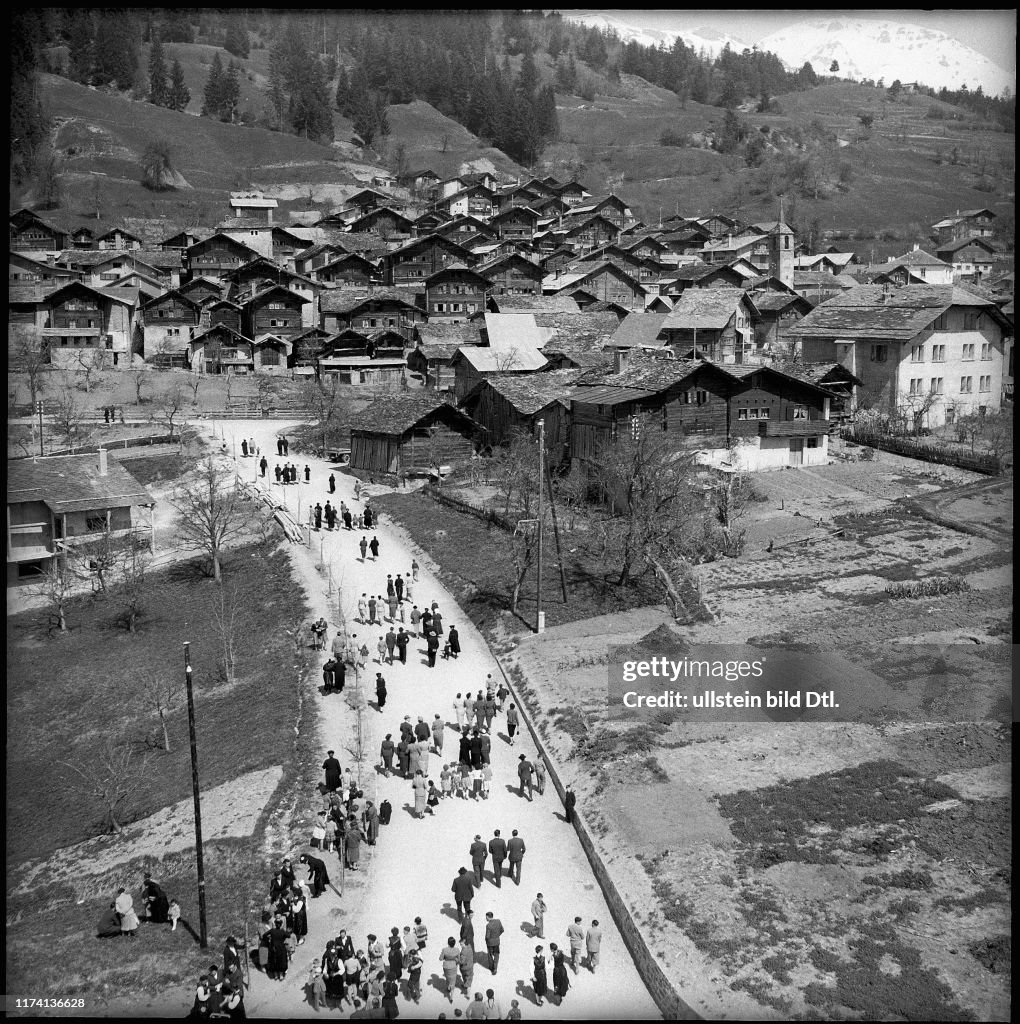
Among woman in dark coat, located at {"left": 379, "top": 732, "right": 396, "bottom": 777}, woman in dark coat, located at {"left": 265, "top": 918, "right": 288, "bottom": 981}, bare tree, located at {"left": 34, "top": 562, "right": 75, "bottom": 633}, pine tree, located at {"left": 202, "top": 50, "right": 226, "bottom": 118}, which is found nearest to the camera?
woman in dark coat, located at {"left": 265, "top": 918, "right": 288, "bottom": 981}

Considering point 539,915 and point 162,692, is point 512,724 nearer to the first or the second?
point 539,915

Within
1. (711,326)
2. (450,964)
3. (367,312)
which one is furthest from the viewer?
(367,312)

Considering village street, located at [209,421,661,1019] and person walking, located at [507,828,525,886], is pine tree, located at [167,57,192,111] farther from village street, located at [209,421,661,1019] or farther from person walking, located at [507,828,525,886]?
person walking, located at [507,828,525,886]

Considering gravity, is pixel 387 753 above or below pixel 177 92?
below

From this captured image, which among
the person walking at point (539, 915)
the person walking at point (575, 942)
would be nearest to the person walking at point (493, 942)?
the person walking at point (539, 915)

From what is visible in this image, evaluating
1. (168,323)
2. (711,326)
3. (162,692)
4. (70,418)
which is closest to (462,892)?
(162,692)

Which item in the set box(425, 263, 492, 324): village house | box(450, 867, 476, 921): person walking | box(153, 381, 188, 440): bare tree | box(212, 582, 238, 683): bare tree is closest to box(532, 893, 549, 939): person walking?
box(450, 867, 476, 921): person walking
